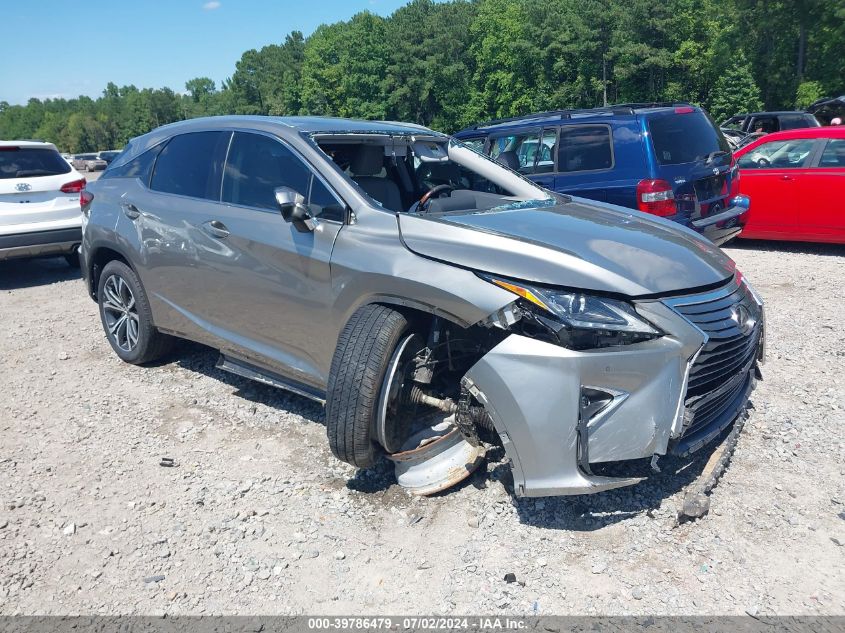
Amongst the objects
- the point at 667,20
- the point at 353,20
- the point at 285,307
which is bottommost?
the point at 285,307

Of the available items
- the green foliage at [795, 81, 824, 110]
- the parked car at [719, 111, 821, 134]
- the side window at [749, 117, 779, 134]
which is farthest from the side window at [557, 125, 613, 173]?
the green foliage at [795, 81, 824, 110]

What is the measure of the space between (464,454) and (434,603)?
0.88 metres

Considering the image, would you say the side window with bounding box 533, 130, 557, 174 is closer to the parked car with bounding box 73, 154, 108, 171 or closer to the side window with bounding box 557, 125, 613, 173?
the side window with bounding box 557, 125, 613, 173

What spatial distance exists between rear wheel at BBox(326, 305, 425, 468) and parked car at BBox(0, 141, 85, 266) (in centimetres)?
686

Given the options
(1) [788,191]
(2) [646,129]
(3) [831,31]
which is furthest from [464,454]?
(3) [831,31]

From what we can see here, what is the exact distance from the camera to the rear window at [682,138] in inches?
273

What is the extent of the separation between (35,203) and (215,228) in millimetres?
5677

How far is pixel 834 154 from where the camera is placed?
8.31m

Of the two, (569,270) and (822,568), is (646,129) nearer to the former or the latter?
(569,270)

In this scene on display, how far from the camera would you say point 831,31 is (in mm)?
37969

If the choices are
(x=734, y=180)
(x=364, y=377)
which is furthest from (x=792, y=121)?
(x=364, y=377)

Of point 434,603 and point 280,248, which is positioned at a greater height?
point 280,248

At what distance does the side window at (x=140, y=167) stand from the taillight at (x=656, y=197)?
4.52 m

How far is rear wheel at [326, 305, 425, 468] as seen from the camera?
325 cm
